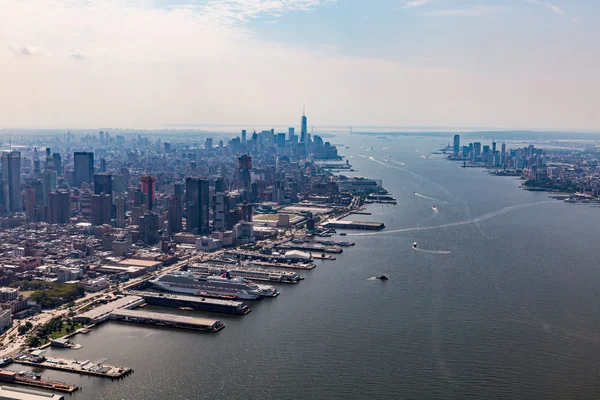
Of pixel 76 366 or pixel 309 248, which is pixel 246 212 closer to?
pixel 309 248

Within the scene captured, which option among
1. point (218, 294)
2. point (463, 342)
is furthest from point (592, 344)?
point (218, 294)

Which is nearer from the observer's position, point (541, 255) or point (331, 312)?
point (331, 312)

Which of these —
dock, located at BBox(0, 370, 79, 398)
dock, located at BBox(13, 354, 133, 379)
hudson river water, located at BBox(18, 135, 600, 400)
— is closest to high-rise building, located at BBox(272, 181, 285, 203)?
hudson river water, located at BBox(18, 135, 600, 400)

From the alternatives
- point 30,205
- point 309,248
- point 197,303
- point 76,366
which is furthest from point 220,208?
point 76,366

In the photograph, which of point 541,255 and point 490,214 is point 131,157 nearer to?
point 490,214

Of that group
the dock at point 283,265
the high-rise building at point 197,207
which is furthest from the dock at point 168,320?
the high-rise building at point 197,207
